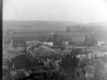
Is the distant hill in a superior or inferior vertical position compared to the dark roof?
superior

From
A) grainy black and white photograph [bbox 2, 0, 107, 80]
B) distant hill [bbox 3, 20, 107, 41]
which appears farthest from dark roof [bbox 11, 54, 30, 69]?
distant hill [bbox 3, 20, 107, 41]

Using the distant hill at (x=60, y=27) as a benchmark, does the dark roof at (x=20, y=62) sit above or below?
below

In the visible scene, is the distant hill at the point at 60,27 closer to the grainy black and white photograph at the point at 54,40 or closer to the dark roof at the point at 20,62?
→ the grainy black and white photograph at the point at 54,40

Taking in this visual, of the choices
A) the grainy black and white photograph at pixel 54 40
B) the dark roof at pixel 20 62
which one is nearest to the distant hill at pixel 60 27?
the grainy black and white photograph at pixel 54 40

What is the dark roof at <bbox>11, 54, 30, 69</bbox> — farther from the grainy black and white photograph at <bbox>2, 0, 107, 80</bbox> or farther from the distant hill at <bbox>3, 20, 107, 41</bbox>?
the distant hill at <bbox>3, 20, 107, 41</bbox>

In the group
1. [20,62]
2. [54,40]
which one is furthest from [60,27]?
[20,62]

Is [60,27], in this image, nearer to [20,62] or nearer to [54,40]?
[54,40]

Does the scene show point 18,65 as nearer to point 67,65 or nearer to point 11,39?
point 11,39

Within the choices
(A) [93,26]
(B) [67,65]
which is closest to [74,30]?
(A) [93,26]
